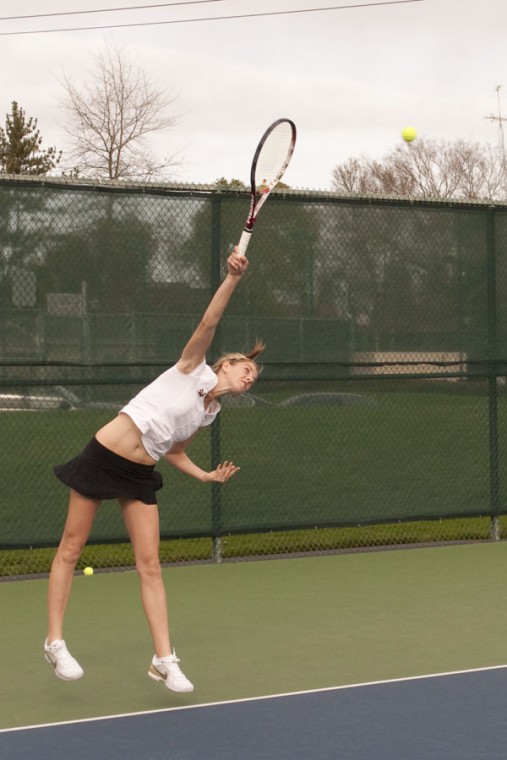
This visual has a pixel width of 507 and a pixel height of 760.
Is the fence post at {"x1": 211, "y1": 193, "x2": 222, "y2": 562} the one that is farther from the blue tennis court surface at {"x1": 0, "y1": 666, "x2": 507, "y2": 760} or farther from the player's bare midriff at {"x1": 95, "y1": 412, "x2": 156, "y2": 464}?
the blue tennis court surface at {"x1": 0, "y1": 666, "x2": 507, "y2": 760}

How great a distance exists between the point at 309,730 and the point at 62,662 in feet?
3.42

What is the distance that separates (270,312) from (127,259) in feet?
3.23

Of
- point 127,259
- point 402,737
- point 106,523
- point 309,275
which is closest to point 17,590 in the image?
point 106,523

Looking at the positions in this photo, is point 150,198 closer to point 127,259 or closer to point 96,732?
point 127,259

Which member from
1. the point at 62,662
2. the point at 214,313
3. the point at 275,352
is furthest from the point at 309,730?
the point at 275,352

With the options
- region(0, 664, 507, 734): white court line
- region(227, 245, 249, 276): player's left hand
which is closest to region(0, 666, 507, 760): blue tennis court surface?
region(0, 664, 507, 734): white court line

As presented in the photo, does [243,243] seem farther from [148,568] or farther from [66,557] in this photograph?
[66,557]

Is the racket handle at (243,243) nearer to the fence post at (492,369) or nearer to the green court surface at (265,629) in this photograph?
the green court surface at (265,629)

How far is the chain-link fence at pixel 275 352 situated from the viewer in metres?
7.38

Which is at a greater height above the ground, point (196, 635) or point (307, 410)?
A: point (307, 410)

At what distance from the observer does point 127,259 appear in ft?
24.8

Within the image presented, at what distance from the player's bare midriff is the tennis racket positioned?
112 cm

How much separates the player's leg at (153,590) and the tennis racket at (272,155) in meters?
1.40

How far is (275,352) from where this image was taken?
7934 millimetres
